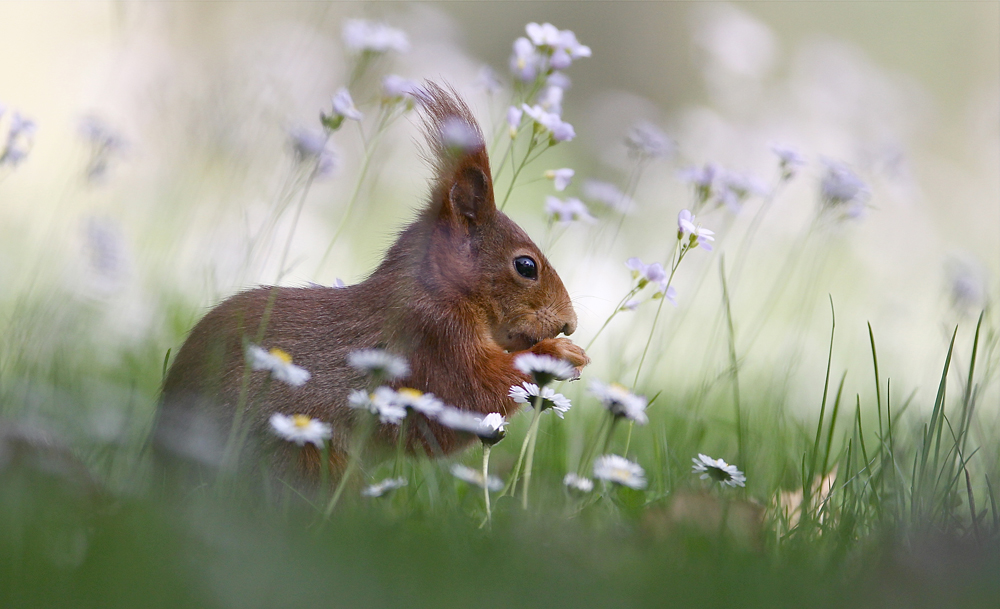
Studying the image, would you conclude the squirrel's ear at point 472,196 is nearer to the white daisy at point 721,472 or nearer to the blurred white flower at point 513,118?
the blurred white flower at point 513,118

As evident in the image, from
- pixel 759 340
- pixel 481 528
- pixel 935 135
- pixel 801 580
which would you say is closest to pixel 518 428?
pixel 481 528

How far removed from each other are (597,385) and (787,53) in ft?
20.3

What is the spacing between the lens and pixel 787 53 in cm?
711

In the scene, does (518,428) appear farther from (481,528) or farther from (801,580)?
(801,580)

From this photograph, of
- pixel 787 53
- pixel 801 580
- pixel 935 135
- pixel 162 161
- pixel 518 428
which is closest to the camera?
pixel 801 580

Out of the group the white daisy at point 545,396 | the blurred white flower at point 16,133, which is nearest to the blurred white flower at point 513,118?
the white daisy at point 545,396

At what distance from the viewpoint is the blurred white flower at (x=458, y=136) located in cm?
229

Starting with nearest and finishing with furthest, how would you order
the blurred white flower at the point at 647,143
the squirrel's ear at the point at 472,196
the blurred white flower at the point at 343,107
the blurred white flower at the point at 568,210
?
the blurred white flower at the point at 343,107 < the squirrel's ear at the point at 472,196 < the blurred white flower at the point at 568,210 < the blurred white flower at the point at 647,143

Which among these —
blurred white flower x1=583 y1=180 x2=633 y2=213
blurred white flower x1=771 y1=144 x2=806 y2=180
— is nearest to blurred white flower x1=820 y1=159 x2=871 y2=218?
blurred white flower x1=771 y1=144 x2=806 y2=180

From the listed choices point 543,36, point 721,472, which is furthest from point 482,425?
point 543,36

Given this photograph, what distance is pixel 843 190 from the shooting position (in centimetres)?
281

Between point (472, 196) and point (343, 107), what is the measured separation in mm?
447

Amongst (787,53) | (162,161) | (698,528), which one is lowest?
(698,528)

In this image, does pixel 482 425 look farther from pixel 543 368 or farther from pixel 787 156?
pixel 787 156
